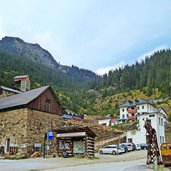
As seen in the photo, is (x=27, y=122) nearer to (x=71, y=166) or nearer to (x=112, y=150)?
(x=112, y=150)

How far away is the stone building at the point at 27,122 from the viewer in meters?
32.1

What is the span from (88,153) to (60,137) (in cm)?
365

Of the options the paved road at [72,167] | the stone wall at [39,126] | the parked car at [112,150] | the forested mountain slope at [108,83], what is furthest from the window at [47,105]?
the forested mountain slope at [108,83]

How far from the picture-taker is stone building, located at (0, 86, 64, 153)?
3209 cm

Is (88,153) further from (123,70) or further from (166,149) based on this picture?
(123,70)

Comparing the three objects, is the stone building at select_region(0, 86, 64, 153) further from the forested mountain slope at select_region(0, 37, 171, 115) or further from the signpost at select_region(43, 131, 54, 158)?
the forested mountain slope at select_region(0, 37, 171, 115)

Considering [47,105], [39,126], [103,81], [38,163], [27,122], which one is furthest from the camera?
[103,81]

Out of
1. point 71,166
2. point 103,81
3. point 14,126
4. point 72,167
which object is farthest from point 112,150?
point 103,81

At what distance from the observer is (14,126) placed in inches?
1303

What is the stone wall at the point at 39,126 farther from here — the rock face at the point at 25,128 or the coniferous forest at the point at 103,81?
the coniferous forest at the point at 103,81

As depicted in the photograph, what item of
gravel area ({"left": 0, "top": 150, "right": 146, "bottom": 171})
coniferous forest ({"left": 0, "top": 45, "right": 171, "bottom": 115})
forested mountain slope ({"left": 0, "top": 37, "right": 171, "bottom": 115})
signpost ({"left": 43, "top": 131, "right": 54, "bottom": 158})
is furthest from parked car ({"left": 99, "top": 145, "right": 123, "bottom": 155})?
coniferous forest ({"left": 0, "top": 45, "right": 171, "bottom": 115})

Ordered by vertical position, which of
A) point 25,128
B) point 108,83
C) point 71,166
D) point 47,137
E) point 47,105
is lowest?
point 71,166

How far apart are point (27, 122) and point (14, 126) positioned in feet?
6.65

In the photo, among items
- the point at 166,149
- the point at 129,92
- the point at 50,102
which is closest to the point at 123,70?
the point at 129,92
